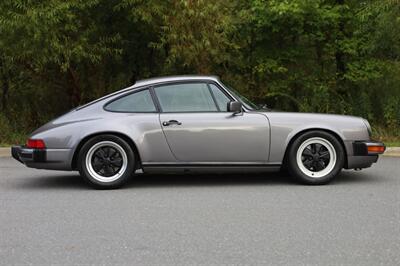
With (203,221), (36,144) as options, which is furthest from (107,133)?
(203,221)

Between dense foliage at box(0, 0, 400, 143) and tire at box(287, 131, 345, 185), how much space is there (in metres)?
5.78

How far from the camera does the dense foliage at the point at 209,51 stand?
40.1 feet

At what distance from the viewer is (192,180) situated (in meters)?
7.76

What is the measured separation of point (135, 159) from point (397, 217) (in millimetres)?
3191

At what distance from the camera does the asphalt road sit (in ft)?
14.3

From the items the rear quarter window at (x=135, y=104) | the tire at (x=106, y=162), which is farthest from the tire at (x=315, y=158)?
the tire at (x=106, y=162)

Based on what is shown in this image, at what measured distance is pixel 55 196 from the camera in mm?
6746

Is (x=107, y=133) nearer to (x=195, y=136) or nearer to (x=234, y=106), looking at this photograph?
(x=195, y=136)

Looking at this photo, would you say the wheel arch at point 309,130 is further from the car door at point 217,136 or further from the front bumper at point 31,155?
the front bumper at point 31,155

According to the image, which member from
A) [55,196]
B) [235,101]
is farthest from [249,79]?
[55,196]

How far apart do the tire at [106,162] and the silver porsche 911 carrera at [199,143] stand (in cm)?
1

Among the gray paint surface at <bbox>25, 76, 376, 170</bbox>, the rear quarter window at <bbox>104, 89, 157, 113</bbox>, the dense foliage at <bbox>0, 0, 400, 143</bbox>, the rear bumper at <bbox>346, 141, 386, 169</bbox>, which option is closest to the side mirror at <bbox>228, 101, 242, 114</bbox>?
the gray paint surface at <bbox>25, 76, 376, 170</bbox>

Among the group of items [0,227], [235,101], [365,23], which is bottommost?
[0,227]

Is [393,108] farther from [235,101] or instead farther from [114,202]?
[114,202]
